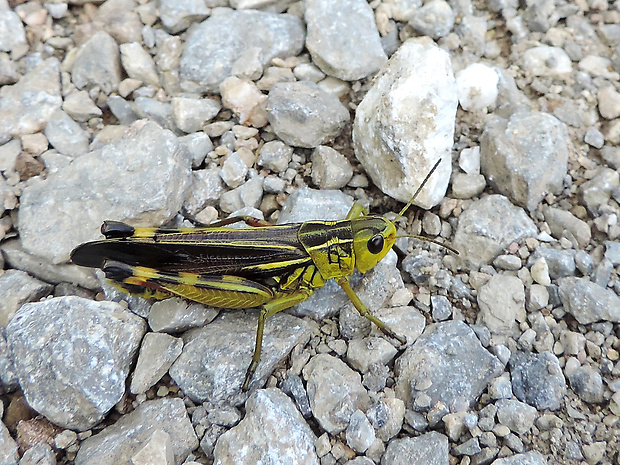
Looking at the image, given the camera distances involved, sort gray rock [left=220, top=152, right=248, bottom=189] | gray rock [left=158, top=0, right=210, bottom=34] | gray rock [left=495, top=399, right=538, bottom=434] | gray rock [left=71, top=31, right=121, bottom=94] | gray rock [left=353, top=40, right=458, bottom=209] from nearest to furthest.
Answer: gray rock [left=495, top=399, right=538, bottom=434] < gray rock [left=353, top=40, right=458, bottom=209] < gray rock [left=220, top=152, right=248, bottom=189] < gray rock [left=71, top=31, right=121, bottom=94] < gray rock [left=158, top=0, right=210, bottom=34]

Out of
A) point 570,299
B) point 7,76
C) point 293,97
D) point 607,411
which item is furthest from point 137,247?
point 607,411

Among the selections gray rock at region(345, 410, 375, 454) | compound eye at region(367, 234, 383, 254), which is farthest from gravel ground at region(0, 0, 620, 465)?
compound eye at region(367, 234, 383, 254)

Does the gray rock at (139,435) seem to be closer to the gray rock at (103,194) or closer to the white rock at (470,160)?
the gray rock at (103,194)

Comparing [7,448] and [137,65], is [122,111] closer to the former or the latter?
[137,65]

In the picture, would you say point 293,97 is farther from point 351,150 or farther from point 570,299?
point 570,299

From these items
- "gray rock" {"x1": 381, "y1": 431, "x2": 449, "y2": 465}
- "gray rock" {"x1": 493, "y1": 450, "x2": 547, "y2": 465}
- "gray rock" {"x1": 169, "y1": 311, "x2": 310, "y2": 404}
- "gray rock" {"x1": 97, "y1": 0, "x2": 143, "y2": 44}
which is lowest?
"gray rock" {"x1": 493, "y1": 450, "x2": 547, "y2": 465}

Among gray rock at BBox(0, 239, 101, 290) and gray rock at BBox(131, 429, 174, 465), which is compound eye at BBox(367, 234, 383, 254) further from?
gray rock at BBox(0, 239, 101, 290)
